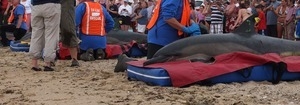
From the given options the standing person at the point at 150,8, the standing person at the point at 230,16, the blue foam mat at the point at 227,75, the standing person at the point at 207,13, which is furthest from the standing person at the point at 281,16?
the blue foam mat at the point at 227,75

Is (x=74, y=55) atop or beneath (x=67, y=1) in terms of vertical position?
beneath

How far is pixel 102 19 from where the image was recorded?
38.0 ft

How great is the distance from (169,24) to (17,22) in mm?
8831

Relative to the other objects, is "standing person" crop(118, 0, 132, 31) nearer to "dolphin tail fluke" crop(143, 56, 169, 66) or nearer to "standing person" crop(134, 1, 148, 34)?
"standing person" crop(134, 1, 148, 34)

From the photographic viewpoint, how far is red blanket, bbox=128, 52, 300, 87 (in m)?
7.24

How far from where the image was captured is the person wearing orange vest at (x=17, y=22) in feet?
52.7

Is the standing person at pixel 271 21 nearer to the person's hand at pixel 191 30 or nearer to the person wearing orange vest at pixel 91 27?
the person wearing orange vest at pixel 91 27

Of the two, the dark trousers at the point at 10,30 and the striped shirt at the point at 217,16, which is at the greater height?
the striped shirt at the point at 217,16

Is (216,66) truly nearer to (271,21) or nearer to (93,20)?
(93,20)

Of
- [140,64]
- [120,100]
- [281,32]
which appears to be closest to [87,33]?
[140,64]

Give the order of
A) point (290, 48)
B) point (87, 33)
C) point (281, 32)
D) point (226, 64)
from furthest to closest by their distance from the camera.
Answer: point (281, 32), point (87, 33), point (290, 48), point (226, 64)

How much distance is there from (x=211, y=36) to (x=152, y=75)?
112 cm

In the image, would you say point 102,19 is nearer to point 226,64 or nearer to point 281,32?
point 226,64

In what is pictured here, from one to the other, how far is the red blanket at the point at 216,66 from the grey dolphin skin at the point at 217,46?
0.13m
